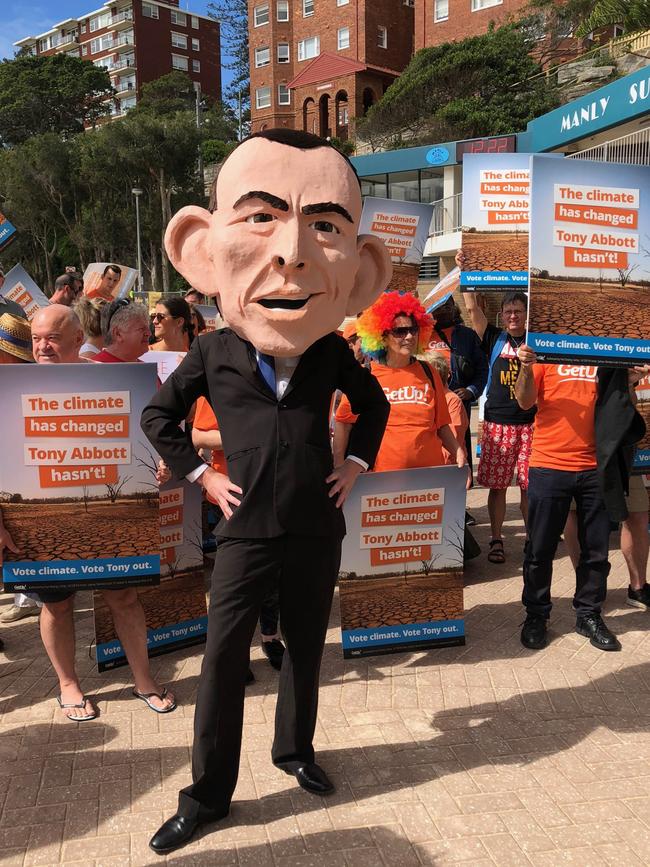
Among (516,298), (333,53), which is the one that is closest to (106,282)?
(516,298)

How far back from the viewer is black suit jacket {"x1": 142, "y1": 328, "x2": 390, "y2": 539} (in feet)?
8.25

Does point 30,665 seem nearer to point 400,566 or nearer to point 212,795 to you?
point 212,795

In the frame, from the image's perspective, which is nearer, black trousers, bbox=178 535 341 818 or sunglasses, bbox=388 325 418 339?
black trousers, bbox=178 535 341 818

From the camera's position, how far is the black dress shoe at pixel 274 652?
3891 mm

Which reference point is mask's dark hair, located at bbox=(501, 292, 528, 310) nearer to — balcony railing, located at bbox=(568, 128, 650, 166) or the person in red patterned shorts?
the person in red patterned shorts

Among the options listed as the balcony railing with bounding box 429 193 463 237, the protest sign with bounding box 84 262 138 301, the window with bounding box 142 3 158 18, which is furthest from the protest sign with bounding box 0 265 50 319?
the window with bounding box 142 3 158 18

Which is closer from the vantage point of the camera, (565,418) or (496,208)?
(565,418)

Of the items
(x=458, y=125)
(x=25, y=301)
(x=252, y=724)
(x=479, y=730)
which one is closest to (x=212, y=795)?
(x=252, y=724)

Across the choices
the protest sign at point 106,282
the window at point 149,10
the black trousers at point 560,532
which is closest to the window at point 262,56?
the window at point 149,10

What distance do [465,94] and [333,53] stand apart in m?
15.5

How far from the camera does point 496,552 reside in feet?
18.4

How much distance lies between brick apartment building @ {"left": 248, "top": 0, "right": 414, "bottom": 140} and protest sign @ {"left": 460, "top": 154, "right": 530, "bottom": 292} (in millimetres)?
40094

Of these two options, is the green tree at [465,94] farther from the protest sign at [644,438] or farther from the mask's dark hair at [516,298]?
the protest sign at [644,438]

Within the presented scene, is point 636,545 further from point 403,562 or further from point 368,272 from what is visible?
point 368,272
